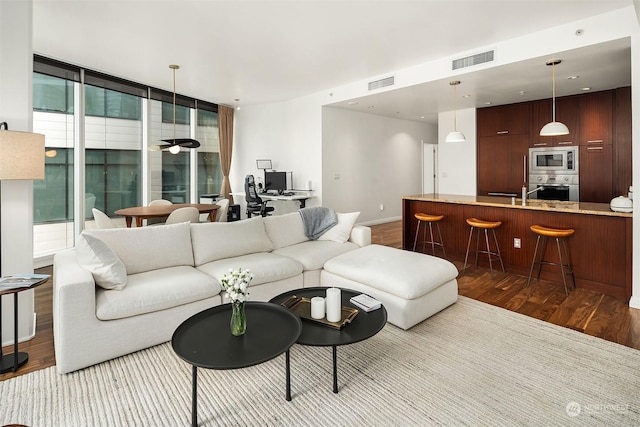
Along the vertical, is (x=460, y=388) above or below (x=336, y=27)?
below

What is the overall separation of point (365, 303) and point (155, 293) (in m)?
1.48

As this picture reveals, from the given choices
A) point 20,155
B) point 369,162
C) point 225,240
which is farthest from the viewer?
point 369,162

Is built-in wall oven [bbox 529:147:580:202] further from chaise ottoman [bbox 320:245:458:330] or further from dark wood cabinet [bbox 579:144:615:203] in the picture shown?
chaise ottoman [bbox 320:245:458:330]

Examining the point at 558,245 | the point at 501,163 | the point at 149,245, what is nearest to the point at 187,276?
the point at 149,245

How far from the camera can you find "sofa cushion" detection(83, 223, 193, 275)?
9.37 feet

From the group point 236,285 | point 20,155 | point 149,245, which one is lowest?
point 236,285

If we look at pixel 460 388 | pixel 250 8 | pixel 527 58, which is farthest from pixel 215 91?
pixel 460 388

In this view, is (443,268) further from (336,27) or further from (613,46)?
(613,46)

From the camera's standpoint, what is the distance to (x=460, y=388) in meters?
2.05

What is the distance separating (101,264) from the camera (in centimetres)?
247

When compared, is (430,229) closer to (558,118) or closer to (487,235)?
(487,235)

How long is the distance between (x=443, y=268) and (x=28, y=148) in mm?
3277

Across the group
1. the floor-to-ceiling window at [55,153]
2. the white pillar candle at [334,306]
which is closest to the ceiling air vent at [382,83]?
the white pillar candle at [334,306]

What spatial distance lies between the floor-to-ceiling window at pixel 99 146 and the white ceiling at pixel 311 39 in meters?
0.42
